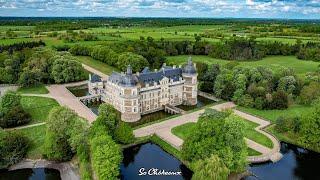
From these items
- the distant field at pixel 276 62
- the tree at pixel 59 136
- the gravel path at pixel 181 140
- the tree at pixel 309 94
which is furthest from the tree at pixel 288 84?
the tree at pixel 59 136

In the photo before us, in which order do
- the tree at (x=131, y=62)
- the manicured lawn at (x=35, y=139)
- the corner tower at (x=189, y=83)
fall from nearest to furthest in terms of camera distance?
the manicured lawn at (x=35, y=139) < the corner tower at (x=189, y=83) < the tree at (x=131, y=62)

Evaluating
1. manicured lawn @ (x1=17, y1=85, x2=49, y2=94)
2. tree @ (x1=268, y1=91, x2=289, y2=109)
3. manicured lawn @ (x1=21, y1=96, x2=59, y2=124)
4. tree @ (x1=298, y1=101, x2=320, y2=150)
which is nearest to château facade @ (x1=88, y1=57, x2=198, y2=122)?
manicured lawn @ (x1=21, y1=96, x2=59, y2=124)

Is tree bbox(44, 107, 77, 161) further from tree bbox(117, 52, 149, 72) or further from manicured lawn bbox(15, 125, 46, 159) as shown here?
tree bbox(117, 52, 149, 72)

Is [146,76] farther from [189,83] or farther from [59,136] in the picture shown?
[59,136]

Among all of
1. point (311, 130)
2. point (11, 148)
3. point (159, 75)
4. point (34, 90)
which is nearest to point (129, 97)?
point (159, 75)

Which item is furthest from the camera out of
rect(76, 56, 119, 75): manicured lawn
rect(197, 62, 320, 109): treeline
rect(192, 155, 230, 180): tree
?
rect(76, 56, 119, 75): manicured lawn

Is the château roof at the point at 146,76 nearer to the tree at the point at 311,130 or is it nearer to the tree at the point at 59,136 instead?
the tree at the point at 59,136
